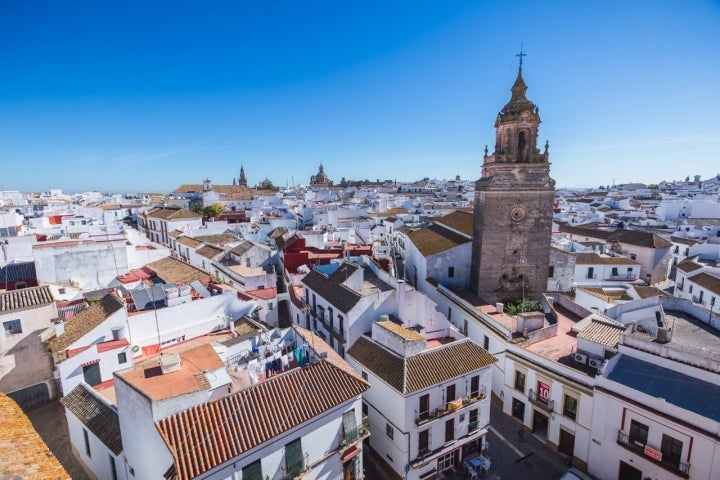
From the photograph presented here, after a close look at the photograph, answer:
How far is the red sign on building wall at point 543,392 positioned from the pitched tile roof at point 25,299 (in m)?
26.2

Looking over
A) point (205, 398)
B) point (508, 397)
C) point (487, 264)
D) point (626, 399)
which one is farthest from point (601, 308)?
point (205, 398)

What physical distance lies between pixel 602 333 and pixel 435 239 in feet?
56.7

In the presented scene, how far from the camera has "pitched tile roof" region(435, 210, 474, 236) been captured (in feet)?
116

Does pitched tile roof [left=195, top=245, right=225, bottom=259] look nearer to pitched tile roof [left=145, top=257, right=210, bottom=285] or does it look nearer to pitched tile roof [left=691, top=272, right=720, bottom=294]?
pitched tile roof [left=145, top=257, right=210, bottom=285]

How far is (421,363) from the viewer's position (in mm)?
17875

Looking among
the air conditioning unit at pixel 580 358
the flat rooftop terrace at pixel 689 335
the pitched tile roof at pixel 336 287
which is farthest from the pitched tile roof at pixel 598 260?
the pitched tile roof at pixel 336 287

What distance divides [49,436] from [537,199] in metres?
32.5

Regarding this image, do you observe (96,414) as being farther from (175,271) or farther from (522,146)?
(522,146)

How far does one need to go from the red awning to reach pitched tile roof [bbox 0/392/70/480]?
32.9ft

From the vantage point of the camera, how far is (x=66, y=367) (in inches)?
660

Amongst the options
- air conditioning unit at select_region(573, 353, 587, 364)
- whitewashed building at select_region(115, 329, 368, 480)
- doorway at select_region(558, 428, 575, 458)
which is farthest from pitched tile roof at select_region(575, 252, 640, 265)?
whitewashed building at select_region(115, 329, 368, 480)

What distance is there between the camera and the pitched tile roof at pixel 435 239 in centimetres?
3222

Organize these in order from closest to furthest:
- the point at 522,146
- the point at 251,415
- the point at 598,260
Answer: the point at 251,415 → the point at 522,146 → the point at 598,260

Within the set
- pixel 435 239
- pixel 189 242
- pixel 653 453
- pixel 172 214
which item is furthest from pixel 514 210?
pixel 172 214
